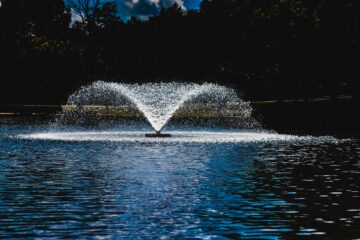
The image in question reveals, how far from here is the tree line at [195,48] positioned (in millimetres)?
80375

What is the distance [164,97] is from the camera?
144 metres

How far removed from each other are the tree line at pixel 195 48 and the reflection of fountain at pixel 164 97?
2.02 m

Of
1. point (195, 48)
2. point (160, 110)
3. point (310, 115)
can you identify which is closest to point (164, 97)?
point (195, 48)

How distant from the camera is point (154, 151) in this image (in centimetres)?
3684

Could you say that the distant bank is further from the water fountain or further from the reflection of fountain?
the reflection of fountain

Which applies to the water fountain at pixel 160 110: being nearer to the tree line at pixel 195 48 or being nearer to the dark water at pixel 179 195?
the tree line at pixel 195 48

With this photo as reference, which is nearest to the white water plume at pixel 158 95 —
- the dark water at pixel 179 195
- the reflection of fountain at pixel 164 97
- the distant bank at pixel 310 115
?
the reflection of fountain at pixel 164 97

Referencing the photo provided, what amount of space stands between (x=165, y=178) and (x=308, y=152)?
46.7 feet

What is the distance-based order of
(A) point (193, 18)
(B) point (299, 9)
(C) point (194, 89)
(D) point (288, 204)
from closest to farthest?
1. (D) point (288, 204)
2. (B) point (299, 9)
3. (C) point (194, 89)
4. (A) point (193, 18)

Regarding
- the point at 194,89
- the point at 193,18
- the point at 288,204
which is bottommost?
the point at 288,204

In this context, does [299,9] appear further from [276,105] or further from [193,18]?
[193,18]

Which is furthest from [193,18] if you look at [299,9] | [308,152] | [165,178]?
[165,178]

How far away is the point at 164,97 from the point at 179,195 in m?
123

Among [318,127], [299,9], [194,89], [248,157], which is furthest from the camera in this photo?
[194,89]
